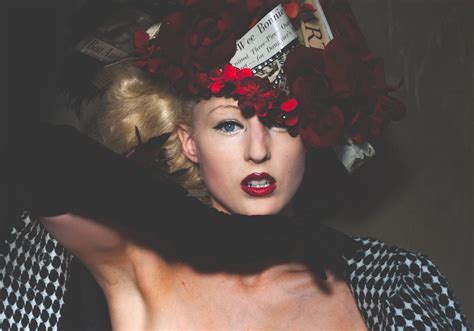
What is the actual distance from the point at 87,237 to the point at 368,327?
20.4 inches

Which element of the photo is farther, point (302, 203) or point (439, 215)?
point (439, 215)

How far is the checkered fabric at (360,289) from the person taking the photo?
1.72 m

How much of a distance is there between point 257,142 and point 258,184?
7 centimetres

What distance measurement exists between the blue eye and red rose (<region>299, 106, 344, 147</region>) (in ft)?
0.37

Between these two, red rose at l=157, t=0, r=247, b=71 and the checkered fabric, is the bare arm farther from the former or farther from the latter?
red rose at l=157, t=0, r=247, b=71

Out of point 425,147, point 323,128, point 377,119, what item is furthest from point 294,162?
point 425,147

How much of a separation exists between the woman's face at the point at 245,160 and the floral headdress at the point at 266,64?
2cm

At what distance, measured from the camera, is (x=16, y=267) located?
1733mm

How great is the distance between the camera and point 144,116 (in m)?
1.92

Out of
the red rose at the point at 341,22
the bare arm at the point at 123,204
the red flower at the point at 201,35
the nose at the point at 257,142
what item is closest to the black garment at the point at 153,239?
the bare arm at the point at 123,204

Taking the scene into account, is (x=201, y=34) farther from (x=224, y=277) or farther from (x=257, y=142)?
(x=224, y=277)

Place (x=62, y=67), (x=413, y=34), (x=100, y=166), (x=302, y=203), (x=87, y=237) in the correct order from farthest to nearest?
(x=413, y=34) < (x=302, y=203) < (x=62, y=67) < (x=87, y=237) < (x=100, y=166)

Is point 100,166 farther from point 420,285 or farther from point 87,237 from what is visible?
point 420,285

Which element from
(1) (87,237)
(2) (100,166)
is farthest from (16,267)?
(2) (100,166)
